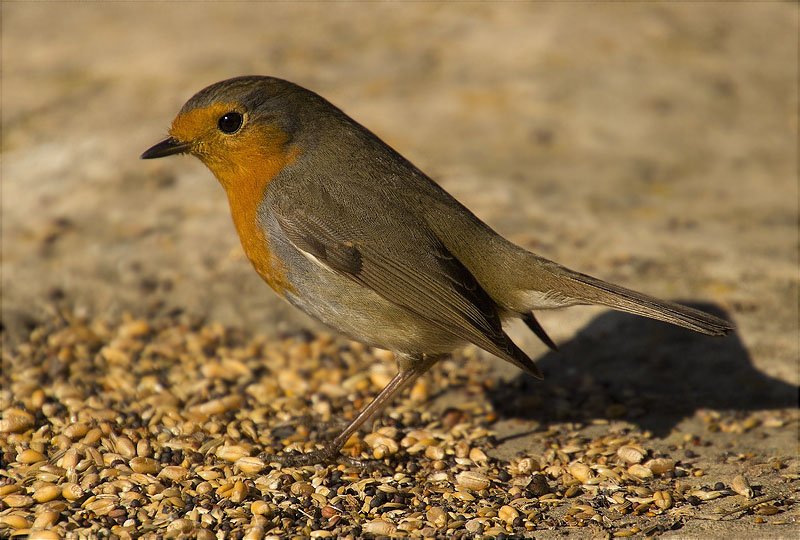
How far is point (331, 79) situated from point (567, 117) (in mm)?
2080

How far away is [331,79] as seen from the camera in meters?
7.22

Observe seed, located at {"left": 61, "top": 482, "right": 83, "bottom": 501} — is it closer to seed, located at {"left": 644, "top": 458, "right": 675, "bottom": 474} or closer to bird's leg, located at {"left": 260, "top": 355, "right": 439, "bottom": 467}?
bird's leg, located at {"left": 260, "top": 355, "right": 439, "bottom": 467}

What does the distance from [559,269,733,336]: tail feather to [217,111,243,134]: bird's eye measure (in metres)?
1.52

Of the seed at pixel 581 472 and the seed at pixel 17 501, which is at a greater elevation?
the seed at pixel 581 472

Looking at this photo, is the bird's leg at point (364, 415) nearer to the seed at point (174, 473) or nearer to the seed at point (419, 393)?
the seed at point (174, 473)

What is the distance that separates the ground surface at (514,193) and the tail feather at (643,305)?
0.61m

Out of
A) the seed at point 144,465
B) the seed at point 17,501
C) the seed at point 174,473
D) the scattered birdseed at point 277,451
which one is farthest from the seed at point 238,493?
the seed at point 17,501

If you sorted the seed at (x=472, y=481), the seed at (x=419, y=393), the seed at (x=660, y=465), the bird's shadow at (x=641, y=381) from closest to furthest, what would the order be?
the seed at (x=472, y=481), the seed at (x=660, y=465), the bird's shadow at (x=641, y=381), the seed at (x=419, y=393)

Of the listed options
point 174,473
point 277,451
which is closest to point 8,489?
point 174,473

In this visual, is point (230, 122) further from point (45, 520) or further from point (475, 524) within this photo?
point (475, 524)

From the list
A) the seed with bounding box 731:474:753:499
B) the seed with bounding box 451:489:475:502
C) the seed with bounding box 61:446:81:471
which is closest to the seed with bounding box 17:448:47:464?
the seed with bounding box 61:446:81:471

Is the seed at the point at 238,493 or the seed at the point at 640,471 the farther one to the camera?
the seed at the point at 640,471

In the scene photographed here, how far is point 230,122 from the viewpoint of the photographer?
343 centimetres

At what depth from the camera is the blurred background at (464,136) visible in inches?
192
